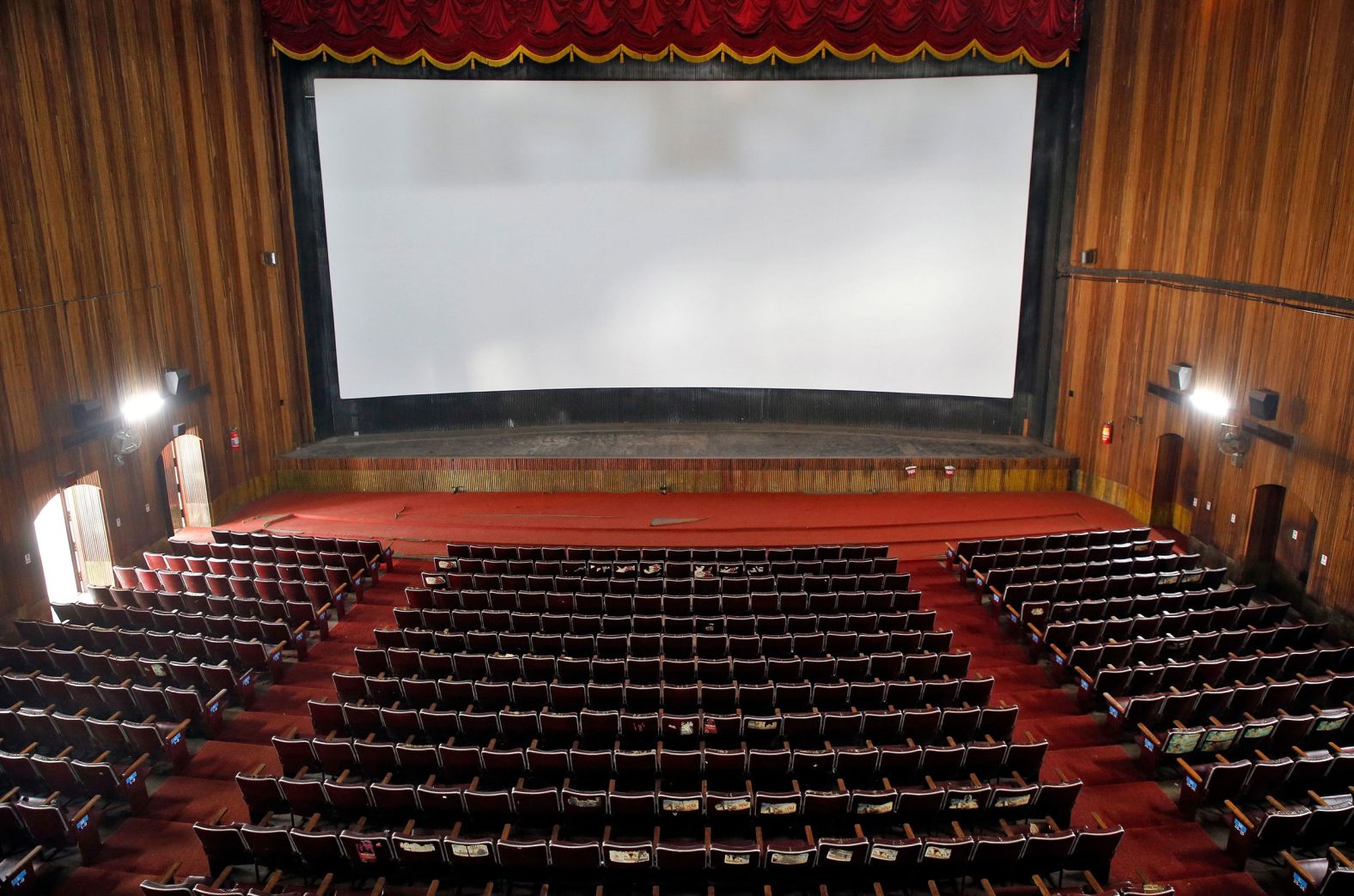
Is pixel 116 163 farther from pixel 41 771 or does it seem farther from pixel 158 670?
pixel 41 771

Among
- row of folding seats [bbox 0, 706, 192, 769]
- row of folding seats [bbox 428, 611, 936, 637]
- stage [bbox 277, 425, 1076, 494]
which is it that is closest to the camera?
row of folding seats [bbox 0, 706, 192, 769]

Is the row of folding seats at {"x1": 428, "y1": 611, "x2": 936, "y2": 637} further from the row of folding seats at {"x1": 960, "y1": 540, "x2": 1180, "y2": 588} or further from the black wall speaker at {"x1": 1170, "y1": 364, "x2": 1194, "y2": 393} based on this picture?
the black wall speaker at {"x1": 1170, "y1": 364, "x2": 1194, "y2": 393}

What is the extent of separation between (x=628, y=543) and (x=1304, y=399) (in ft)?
28.1

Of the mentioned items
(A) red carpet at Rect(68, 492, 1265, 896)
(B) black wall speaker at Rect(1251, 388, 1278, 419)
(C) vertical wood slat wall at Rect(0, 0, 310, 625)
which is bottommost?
(A) red carpet at Rect(68, 492, 1265, 896)

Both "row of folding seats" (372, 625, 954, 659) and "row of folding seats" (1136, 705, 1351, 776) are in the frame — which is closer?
"row of folding seats" (1136, 705, 1351, 776)

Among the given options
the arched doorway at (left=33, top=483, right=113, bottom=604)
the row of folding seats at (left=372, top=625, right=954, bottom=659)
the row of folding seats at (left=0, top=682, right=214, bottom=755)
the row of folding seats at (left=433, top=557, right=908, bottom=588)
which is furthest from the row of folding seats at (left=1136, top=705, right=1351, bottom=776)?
the arched doorway at (left=33, top=483, right=113, bottom=604)

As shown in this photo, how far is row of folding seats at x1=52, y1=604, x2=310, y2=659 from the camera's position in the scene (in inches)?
368

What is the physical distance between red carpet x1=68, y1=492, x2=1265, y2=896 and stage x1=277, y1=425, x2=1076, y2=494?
0.26 m

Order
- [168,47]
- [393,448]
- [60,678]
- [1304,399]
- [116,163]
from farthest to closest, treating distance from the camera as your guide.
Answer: [393,448], [168,47], [116,163], [1304,399], [60,678]

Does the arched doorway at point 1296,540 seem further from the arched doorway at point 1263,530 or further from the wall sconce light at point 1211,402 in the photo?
the wall sconce light at point 1211,402

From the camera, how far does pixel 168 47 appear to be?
1267 centimetres

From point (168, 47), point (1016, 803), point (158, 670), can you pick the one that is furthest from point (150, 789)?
point (168, 47)

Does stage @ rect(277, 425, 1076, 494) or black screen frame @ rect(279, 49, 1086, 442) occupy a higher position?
black screen frame @ rect(279, 49, 1086, 442)

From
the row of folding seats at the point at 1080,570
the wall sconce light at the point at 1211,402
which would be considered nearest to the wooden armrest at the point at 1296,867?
the row of folding seats at the point at 1080,570
